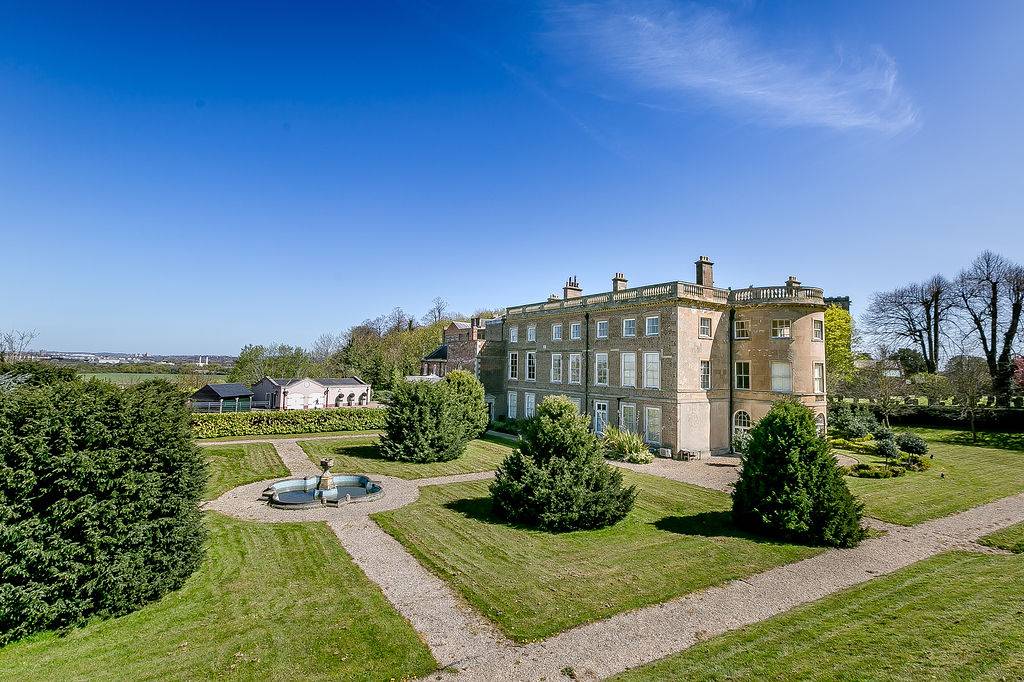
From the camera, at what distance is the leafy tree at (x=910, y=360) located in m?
45.9

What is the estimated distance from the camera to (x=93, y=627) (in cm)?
881

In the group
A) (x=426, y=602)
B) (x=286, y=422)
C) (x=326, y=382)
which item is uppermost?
(x=326, y=382)

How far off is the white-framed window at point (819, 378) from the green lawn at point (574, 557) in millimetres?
13116

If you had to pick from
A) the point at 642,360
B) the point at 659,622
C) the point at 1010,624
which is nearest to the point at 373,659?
the point at 659,622

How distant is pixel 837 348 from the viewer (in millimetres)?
41906

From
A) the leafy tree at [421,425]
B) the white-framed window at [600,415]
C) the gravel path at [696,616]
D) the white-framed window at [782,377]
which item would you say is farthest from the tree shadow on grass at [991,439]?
the leafy tree at [421,425]

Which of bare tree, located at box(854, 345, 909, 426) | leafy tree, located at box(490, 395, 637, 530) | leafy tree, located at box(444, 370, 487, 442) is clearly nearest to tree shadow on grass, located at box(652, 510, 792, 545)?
leafy tree, located at box(490, 395, 637, 530)

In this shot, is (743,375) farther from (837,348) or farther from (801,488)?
Result: (837,348)

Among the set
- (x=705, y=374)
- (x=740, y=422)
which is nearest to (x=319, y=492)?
(x=705, y=374)

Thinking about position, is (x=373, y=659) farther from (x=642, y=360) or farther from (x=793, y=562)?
(x=642, y=360)

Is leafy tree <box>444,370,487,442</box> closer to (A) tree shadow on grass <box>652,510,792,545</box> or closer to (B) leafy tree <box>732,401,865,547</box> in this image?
(A) tree shadow on grass <box>652,510,792,545</box>

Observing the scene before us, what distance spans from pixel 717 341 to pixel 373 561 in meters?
22.5

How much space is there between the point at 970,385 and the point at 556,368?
89.8ft

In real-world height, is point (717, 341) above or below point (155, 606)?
above
